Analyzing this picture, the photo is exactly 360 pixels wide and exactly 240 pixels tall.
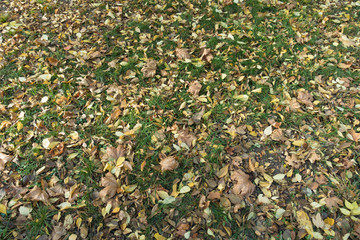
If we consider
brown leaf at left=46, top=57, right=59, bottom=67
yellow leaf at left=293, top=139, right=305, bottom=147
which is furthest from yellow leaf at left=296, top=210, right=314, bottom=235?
brown leaf at left=46, top=57, right=59, bottom=67

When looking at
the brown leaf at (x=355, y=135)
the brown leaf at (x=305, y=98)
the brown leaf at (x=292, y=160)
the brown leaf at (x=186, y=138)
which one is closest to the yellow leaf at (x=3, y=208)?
the brown leaf at (x=186, y=138)

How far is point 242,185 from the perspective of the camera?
2.14 meters

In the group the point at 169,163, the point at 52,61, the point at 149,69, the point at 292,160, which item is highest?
the point at 52,61

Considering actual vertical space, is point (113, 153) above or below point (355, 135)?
above

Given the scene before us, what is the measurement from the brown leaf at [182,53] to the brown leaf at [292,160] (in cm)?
164

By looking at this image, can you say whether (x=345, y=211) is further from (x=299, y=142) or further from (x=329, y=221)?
(x=299, y=142)

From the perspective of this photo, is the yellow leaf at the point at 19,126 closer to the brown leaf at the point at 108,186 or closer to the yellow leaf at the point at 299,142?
the brown leaf at the point at 108,186

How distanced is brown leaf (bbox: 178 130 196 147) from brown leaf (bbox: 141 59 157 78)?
2.90 ft

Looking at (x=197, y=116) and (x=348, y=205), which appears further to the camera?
(x=197, y=116)

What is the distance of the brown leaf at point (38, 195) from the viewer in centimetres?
204

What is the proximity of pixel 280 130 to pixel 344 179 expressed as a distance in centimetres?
68

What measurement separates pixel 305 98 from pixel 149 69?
179 centimetres

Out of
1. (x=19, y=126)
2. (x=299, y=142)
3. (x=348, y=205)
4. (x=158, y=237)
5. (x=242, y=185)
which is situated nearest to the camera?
(x=158, y=237)

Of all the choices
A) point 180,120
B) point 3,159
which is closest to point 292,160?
point 180,120
